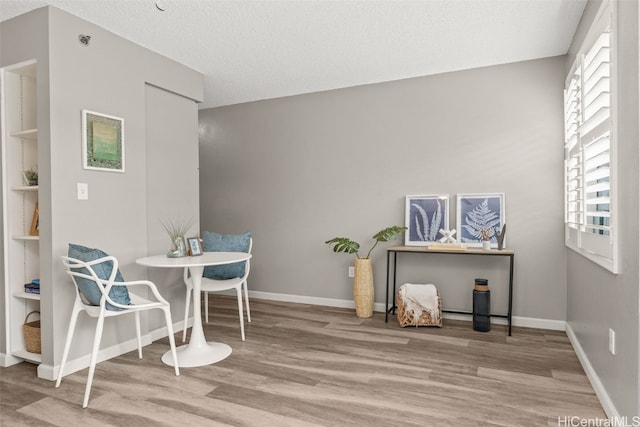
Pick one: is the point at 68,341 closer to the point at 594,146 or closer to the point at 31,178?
the point at 31,178

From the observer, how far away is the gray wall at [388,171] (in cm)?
378

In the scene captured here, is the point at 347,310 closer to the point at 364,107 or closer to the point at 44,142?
the point at 364,107

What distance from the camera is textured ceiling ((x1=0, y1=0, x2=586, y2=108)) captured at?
2.80 meters

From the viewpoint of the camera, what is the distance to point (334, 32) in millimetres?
3207

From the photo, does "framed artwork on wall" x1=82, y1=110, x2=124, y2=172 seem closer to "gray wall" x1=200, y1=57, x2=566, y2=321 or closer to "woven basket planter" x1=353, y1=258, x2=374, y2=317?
"gray wall" x1=200, y1=57, x2=566, y2=321

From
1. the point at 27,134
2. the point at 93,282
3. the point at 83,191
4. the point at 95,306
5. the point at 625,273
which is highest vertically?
the point at 27,134

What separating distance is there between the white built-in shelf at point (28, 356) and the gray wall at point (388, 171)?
2.51 metres

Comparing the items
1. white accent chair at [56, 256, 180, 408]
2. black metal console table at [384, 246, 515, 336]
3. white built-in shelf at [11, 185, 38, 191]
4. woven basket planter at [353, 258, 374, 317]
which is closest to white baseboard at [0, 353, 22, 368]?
white accent chair at [56, 256, 180, 408]

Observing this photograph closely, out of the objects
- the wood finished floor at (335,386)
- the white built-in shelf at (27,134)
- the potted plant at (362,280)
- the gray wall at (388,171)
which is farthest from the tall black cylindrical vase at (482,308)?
the white built-in shelf at (27,134)

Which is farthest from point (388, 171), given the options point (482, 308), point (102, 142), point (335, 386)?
point (102, 142)

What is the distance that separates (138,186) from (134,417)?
1.81 m

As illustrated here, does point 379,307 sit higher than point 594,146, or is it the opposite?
point 594,146

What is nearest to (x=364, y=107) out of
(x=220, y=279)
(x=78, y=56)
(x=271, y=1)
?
(x=271, y=1)

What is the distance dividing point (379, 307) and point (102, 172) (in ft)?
9.54
